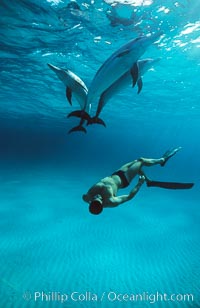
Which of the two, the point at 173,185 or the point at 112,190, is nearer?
the point at 112,190

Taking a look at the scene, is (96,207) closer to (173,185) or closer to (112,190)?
(112,190)

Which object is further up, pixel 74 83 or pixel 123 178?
pixel 74 83

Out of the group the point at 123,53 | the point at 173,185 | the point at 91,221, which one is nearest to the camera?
the point at 123,53

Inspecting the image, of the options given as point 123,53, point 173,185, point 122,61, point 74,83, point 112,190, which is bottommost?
point 112,190

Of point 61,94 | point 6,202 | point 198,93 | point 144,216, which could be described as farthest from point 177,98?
point 6,202

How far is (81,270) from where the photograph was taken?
10.2m

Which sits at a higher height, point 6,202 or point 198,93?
point 198,93

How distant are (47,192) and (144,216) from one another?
10522mm

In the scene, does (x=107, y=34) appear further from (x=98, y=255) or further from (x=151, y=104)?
(x=151, y=104)

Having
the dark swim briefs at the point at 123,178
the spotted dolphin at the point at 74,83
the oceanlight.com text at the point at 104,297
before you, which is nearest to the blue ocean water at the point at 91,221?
the oceanlight.com text at the point at 104,297

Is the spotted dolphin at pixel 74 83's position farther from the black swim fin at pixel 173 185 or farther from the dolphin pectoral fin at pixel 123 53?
the black swim fin at pixel 173 185

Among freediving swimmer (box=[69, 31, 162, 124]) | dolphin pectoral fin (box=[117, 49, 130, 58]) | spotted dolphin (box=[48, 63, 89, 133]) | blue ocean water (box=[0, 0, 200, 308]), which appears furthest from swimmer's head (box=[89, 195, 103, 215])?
blue ocean water (box=[0, 0, 200, 308])

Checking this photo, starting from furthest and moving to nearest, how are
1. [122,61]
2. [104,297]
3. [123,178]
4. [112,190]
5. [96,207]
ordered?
[104,297], [123,178], [112,190], [96,207], [122,61]

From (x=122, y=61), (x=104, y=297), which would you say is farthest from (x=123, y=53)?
(x=104, y=297)
